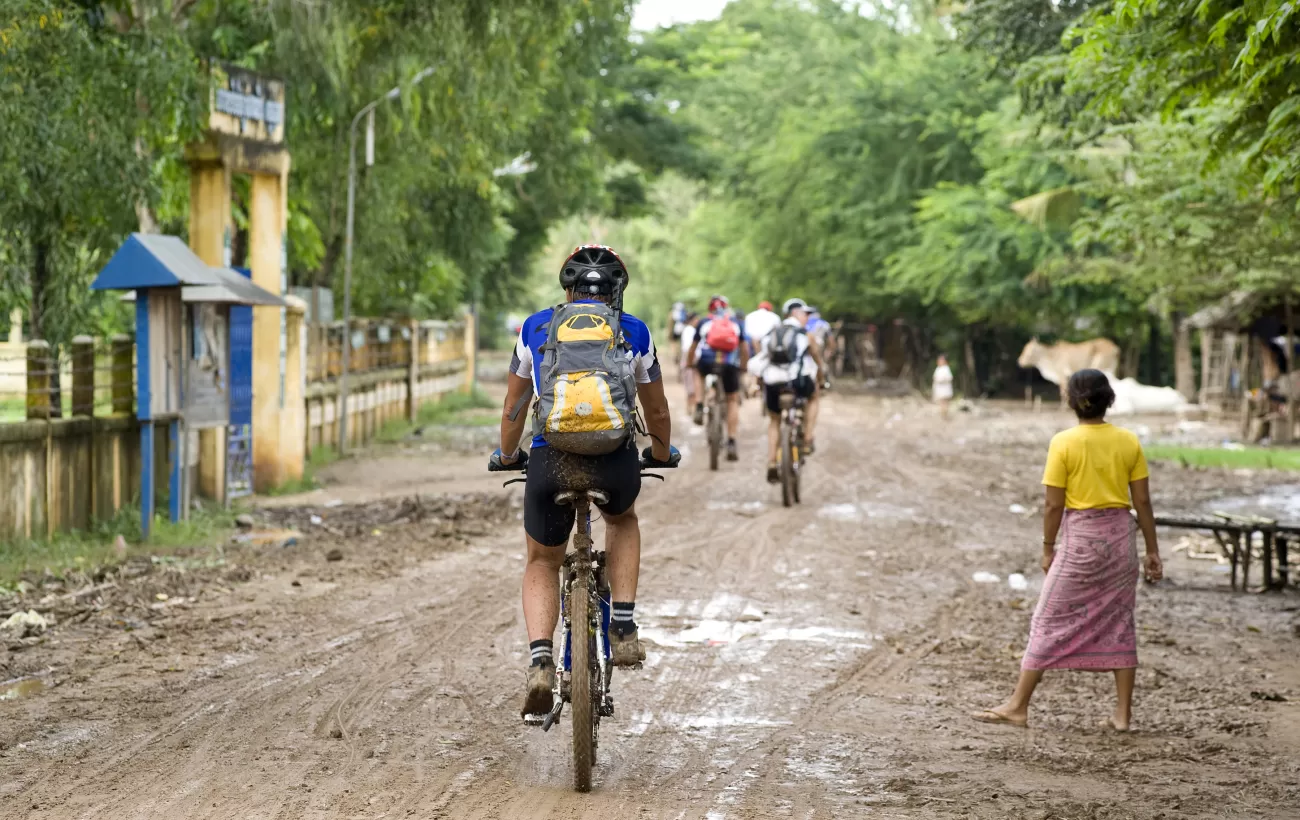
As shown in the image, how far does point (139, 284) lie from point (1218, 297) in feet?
71.9

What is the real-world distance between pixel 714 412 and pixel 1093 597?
1211 cm

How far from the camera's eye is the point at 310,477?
17688 millimetres

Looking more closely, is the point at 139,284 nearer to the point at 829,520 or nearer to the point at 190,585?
the point at 190,585

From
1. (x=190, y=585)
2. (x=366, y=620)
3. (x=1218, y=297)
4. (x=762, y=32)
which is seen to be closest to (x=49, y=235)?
(x=190, y=585)

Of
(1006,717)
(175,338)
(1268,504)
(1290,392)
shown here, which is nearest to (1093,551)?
(1006,717)

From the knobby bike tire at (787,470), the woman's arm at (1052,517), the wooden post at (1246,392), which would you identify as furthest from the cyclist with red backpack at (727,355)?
the wooden post at (1246,392)

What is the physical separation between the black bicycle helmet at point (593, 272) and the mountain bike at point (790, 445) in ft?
29.9

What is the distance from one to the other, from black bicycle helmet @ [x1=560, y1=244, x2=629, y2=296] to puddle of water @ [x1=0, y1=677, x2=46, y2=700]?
364 cm

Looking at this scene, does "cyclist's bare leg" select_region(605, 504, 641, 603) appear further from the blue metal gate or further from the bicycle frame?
the blue metal gate

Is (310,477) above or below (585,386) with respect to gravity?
below

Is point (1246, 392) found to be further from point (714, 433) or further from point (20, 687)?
point (20, 687)

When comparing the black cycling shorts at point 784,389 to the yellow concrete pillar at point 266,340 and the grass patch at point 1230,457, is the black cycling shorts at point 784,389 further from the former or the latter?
the grass patch at point 1230,457

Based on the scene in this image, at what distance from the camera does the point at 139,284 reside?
12445mm

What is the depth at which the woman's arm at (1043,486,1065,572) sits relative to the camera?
283 inches
